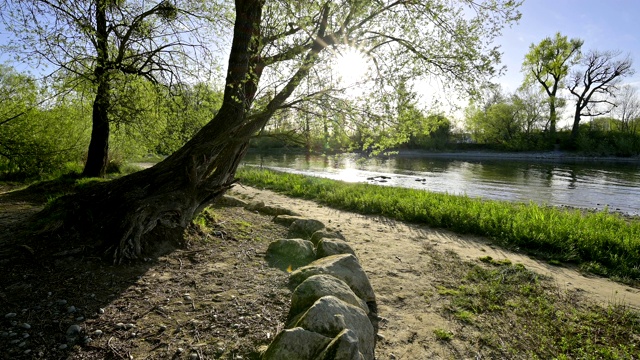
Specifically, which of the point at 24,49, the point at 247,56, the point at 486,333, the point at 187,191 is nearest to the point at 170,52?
the point at 24,49

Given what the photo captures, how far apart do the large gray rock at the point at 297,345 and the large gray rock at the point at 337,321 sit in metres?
0.10

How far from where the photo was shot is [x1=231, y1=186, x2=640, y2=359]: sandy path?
11.2ft

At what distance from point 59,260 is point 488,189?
20.3 m

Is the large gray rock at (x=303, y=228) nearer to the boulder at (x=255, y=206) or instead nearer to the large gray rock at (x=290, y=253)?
the large gray rock at (x=290, y=253)

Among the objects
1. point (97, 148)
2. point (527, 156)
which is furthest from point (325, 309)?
point (527, 156)

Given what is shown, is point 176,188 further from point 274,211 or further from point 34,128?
point 34,128

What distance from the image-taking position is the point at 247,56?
514 centimetres

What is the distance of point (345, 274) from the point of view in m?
3.99

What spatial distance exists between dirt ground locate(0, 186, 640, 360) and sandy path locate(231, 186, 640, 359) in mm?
20

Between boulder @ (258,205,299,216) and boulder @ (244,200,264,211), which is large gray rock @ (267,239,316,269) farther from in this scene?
boulder @ (244,200,264,211)

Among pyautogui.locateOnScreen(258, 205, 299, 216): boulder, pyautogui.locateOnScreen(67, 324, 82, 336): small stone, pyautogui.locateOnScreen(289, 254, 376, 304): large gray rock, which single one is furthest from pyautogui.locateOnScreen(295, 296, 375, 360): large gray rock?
pyautogui.locateOnScreen(258, 205, 299, 216): boulder

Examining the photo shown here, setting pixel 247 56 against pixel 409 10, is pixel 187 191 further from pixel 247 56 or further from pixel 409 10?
pixel 409 10

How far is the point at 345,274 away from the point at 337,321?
1.30 m

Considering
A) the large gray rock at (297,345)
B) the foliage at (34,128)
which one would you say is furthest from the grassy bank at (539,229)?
the foliage at (34,128)
